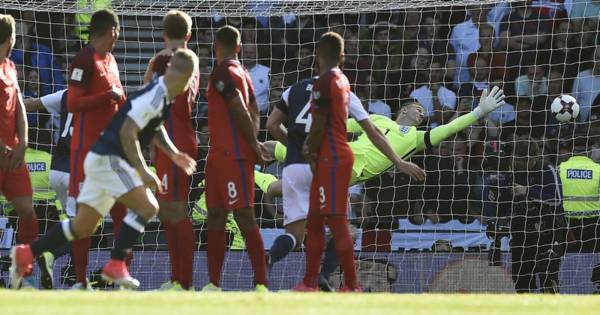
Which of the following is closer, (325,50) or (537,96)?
(325,50)

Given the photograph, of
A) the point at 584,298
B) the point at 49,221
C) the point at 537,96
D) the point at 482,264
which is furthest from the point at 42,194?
the point at 584,298

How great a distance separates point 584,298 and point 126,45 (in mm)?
8404

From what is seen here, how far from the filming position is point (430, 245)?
1393 cm

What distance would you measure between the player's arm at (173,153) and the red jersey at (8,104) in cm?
166

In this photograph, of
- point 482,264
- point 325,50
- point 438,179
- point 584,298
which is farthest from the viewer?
point 438,179

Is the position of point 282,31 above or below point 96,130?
above

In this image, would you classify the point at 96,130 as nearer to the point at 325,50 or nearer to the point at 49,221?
the point at 325,50

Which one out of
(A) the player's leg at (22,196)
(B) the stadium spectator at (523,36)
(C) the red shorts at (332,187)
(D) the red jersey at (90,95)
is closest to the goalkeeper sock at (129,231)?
(D) the red jersey at (90,95)

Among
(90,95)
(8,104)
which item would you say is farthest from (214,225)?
(8,104)

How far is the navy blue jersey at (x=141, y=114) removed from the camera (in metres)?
8.30

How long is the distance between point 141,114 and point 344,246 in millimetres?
1935

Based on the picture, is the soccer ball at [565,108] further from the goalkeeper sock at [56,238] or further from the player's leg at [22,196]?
the goalkeeper sock at [56,238]

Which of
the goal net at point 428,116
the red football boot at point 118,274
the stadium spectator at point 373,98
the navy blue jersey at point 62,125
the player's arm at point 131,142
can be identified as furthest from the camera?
the stadium spectator at point 373,98

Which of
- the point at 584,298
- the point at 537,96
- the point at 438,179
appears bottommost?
the point at 584,298
